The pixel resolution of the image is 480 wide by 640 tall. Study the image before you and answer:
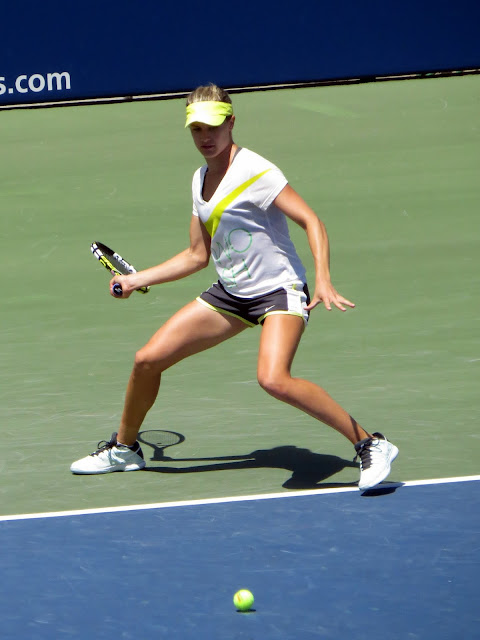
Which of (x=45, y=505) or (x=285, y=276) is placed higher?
(x=285, y=276)

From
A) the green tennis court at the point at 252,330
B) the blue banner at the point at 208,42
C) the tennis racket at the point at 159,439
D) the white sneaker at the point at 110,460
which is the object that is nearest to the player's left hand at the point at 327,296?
the green tennis court at the point at 252,330

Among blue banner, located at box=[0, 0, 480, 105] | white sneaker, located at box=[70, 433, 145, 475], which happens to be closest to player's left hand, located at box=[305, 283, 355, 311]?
white sneaker, located at box=[70, 433, 145, 475]

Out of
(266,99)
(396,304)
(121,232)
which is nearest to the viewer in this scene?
(396,304)

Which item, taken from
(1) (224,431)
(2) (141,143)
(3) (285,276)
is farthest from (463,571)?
(2) (141,143)

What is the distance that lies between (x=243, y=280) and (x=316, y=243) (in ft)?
1.58

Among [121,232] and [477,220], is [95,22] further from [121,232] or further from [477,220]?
[477,220]

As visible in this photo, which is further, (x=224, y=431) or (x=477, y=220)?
(x=477, y=220)

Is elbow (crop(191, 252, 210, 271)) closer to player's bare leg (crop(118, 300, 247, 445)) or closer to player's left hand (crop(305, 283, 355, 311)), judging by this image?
player's bare leg (crop(118, 300, 247, 445))

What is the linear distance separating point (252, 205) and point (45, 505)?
1.75 m

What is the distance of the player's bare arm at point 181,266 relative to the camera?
579cm

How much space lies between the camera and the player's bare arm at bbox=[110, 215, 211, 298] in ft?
19.0

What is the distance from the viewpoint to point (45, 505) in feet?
17.9

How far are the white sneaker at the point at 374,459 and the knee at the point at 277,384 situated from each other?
472mm

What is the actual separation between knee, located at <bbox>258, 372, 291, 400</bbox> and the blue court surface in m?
0.51
